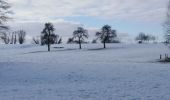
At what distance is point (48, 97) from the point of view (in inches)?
749

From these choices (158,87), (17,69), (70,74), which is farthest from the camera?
(17,69)

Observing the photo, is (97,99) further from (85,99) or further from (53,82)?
(53,82)

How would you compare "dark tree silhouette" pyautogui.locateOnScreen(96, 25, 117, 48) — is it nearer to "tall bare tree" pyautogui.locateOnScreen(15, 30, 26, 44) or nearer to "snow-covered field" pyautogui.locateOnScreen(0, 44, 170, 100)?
"tall bare tree" pyautogui.locateOnScreen(15, 30, 26, 44)

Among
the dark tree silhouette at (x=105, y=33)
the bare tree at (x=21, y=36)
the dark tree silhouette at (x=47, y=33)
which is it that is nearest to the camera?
the dark tree silhouette at (x=47, y=33)

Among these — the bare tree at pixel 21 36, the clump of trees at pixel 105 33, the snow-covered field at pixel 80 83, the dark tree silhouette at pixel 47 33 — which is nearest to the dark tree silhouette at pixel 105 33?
the clump of trees at pixel 105 33

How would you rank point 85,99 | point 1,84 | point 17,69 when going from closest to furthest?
point 85,99
point 1,84
point 17,69

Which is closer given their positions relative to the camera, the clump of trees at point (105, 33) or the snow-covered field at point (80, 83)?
the snow-covered field at point (80, 83)

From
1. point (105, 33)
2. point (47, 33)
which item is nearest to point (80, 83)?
point (47, 33)

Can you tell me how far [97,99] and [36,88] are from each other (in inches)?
202

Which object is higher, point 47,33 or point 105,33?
point 47,33

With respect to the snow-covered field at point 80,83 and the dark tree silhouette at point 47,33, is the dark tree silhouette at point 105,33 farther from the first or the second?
the snow-covered field at point 80,83

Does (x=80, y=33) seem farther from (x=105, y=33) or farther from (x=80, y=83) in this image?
(x=80, y=83)

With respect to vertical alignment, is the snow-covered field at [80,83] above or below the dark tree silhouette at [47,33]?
below

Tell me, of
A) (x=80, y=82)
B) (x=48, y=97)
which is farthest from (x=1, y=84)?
(x=48, y=97)
